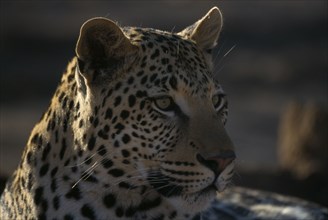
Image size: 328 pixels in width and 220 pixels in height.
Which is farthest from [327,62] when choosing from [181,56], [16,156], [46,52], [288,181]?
[181,56]

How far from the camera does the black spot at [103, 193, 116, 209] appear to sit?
21.8ft

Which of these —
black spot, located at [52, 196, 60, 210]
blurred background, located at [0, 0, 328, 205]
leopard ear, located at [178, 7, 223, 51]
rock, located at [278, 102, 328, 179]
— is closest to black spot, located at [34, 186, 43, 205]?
black spot, located at [52, 196, 60, 210]

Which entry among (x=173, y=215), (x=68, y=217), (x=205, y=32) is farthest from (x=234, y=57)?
(x=68, y=217)

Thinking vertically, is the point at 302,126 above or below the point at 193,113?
below

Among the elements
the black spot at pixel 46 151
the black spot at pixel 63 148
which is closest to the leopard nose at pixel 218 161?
the black spot at pixel 63 148

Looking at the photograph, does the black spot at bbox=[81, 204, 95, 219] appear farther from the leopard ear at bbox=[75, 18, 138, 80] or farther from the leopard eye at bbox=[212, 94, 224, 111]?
the leopard eye at bbox=[212, 94, 224, 111]

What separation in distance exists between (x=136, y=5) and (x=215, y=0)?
8.52 feet

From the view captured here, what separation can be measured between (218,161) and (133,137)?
0.55 metres

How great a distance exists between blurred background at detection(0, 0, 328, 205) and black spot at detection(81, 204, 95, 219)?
24.0ft

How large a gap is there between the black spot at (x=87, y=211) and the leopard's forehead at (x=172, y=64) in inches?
33.5

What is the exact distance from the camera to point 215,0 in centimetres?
2584

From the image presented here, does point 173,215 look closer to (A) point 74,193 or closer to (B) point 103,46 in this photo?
(A) point 74,193

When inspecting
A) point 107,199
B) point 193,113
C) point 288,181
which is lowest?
point 288,181

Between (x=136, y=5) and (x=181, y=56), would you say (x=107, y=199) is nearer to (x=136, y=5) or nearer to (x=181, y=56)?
(x=181, y=56)
